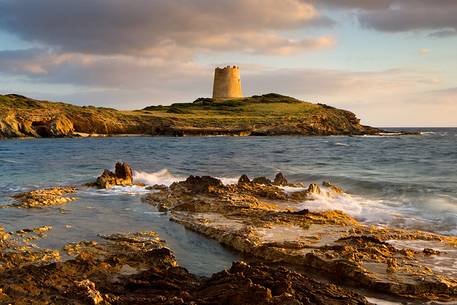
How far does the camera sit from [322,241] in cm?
1228

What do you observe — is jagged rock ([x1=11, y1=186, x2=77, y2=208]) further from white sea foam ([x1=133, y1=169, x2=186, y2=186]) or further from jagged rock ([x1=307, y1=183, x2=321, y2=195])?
jagged rock ([x1=307, y1=183, x2=321, y2=195])

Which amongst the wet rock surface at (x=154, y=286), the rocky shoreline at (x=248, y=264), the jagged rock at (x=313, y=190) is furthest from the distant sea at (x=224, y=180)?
the wet rock surface at (x=154, y=286)

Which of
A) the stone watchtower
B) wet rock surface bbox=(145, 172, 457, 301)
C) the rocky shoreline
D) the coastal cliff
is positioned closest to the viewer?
the rocky shoreline

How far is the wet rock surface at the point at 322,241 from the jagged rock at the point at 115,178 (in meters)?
5.09

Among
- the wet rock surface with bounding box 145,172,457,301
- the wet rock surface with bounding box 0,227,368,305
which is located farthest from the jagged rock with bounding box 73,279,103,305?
the wet rock surface with bounding box 145,172,457,301

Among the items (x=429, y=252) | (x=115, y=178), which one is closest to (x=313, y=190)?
(x=429, y=252)

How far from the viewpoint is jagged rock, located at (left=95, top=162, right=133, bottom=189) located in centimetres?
2339

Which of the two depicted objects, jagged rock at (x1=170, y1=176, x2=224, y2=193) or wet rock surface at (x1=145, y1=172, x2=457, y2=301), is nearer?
wet rock surface at (x1=145, y1=172, x2=457, y2=301)

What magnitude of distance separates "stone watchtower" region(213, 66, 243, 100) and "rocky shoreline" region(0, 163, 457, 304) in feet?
416

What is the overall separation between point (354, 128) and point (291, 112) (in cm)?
1418

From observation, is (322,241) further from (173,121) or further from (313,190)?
(173,121)

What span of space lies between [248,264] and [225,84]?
137 m

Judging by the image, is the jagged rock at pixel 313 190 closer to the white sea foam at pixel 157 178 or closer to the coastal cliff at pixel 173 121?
the white sea foam at pixel 157 178

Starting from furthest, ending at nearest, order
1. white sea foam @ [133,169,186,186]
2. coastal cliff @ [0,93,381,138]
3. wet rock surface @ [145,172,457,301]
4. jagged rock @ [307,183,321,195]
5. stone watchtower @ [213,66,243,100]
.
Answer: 1. stone watchtower @ [213,66,243,100]
2. coastal cliff @ [0,93,381,138]
3. white sea foam @ [133,169,186,186]
4. jagged rock @ [307,183,321,195]
5. wet rock surface @ [145,172,457,301]
